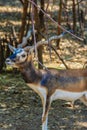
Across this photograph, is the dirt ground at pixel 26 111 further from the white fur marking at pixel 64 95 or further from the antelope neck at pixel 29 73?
the antelope neck at pixel 29 73

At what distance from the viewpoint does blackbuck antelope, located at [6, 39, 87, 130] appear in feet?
13.3

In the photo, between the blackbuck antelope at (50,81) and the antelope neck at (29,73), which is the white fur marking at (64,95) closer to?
the blackbuck antelope at (50,81)

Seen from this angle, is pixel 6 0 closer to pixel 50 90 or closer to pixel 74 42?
pixel 74 42

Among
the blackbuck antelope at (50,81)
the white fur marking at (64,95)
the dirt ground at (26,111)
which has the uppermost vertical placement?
the blackbuck antelope at (50,81)

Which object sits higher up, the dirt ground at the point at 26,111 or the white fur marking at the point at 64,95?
the white fur marking at the point at 64,95

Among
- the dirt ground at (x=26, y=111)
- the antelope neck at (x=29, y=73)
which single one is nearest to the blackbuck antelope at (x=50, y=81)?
the antelope neck at (x=29, y=73)

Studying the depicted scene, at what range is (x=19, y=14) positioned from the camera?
37.5ft

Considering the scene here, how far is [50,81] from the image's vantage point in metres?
4.20

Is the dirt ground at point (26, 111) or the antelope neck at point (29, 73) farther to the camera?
the dirt ground at point (26, 111)

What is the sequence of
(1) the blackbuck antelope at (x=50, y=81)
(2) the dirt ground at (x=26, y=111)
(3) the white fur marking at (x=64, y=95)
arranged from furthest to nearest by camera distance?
(2) the dirt ground at (x=26, y=111) < (3) the white fur marking at (x=64, y=95) < (1) the blackbuck antelope at (x=50, y=81)

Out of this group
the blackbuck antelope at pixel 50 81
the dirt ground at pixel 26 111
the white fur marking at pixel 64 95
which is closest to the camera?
the blackbuck antelope at pixel 50 81

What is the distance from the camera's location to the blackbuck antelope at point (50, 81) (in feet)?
13.3

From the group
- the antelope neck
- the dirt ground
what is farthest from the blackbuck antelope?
the dirt ground

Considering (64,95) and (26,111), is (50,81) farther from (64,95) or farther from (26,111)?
(26,111)
